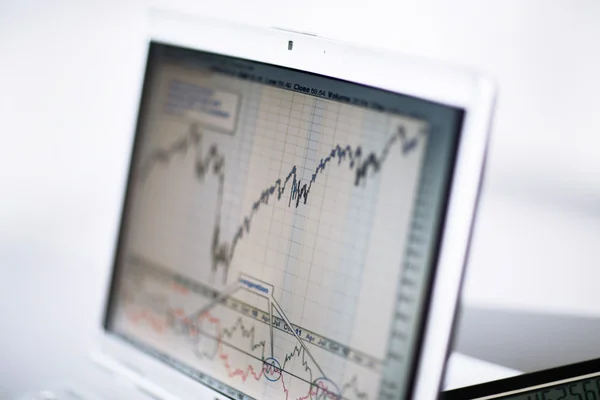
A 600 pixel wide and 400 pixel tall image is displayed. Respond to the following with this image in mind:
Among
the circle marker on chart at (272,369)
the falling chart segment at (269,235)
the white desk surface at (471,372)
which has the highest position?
the falling chart segment at (269,235)

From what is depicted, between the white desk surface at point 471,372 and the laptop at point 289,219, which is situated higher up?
the laptop at point 289,219

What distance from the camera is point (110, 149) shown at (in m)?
1.10

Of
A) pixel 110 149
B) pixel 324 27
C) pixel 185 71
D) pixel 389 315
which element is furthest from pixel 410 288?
pixel 110 149

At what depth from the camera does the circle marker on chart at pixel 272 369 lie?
0.62m

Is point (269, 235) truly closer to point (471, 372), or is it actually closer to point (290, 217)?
point (290, 217)

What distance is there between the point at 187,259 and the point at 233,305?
0.08 meters

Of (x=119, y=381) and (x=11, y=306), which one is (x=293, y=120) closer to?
(x=119, y=381)

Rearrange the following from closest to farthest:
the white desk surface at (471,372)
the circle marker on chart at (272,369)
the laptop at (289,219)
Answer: the laptop at (289,219), the circle marker on chart at (272,369), the white desk surface at (471,372)

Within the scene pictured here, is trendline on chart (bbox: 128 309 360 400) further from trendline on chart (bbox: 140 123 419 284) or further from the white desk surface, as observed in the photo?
the white desk surface

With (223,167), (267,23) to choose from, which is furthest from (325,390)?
(267,23)

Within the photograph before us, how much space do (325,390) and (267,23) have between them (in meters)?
0.63

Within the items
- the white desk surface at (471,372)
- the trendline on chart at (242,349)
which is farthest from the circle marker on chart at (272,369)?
the white desk surface at (471,372)

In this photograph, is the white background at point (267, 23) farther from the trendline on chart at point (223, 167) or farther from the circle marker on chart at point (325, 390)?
the circle marker on chart at point (325, 390)

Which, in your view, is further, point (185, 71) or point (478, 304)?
point (478, 304)
